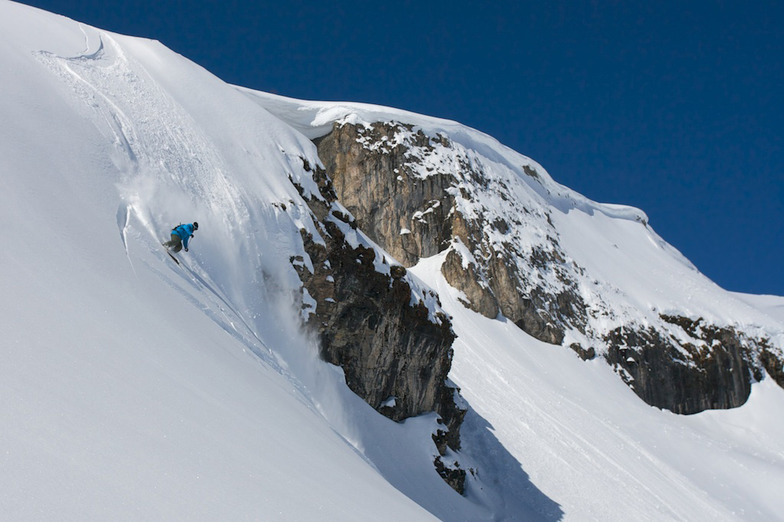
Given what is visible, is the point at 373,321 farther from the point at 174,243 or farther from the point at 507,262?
the point at 507,262

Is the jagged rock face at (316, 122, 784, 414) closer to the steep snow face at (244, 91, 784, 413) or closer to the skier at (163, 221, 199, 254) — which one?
the steep snow face at (244, 91, 784, 413)

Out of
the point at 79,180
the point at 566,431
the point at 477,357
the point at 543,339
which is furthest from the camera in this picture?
the point at 543,339

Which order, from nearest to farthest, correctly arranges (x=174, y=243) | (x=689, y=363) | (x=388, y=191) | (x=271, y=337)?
(x=174, y=243) < (x=271, y=337) < (x=388, y=191) < (x=689, y=363)

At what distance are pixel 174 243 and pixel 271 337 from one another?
3.99m

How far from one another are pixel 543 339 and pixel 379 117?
1943 centimetres

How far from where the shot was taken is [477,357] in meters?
33.2

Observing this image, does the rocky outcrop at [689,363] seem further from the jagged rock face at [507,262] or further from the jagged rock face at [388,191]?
the jagged rock face at [388,191]

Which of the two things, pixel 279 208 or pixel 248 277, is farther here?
pixel 279 208

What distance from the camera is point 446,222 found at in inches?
1697

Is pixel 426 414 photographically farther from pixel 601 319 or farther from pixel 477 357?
pixel 601 319

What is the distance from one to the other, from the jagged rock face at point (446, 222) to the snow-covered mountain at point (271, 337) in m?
0.22

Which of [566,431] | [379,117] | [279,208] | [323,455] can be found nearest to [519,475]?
[566,431]

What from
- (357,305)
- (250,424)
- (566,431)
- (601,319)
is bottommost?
(250,424)

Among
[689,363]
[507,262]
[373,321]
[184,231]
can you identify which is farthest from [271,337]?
[689,363]
